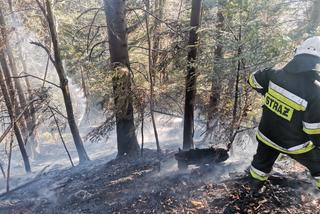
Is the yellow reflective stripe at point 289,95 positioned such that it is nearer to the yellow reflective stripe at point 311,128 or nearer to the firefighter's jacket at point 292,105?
the firefighter's jacket at point 292,105

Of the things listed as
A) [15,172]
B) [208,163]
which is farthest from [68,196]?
[15,172]

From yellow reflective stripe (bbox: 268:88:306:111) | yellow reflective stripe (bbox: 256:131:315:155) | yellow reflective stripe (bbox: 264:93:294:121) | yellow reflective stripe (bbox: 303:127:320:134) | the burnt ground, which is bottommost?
the burnt ground

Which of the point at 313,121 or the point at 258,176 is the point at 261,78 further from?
the point at 258,176

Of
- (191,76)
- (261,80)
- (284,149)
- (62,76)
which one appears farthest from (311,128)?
(62,76)

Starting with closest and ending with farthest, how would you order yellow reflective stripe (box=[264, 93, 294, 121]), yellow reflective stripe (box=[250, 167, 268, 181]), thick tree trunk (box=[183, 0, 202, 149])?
yellow reflective stripe (box=[264, 93, 294, 121]) → yellow reflective stripe (box=[250, 167, 268, 181]) → thick tree trunk (box=[183, 0, 202, 149])

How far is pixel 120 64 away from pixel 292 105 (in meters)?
5.43

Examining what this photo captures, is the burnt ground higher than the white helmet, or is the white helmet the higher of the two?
the white helmet

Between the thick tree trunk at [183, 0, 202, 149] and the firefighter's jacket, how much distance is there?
3.18 meters

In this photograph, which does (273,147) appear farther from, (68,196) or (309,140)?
(68,196)

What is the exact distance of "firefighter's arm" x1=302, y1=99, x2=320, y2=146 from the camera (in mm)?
3291

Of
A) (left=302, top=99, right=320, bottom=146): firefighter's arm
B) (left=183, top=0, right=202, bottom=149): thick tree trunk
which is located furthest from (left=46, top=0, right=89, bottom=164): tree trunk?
(left=302, top=99, right=320, bottom=146): firefighter's arm

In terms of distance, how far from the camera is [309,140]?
3756mm

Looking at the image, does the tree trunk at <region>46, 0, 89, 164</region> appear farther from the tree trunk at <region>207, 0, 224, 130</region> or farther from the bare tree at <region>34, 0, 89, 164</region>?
the tree trunk at <region>207, 0, 224, 130</region>

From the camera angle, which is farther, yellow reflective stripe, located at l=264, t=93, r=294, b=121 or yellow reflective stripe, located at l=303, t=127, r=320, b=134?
yellow reflective stripe, located at l=264, t=93, r=294, b=121
